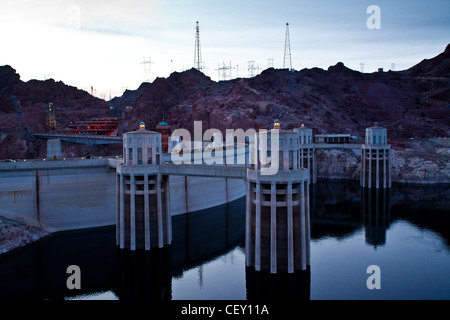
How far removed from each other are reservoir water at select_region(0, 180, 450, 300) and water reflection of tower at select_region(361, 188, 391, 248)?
26 centimetres

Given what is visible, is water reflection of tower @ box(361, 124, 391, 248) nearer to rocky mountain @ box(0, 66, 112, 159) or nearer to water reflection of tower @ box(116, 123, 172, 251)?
water reflection of tower @ box(116, 123, 172, 251)

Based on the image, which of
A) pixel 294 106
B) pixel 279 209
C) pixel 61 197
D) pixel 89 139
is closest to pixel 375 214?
pixel 279 209

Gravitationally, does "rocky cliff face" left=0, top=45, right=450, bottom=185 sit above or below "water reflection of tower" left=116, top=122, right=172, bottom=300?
above

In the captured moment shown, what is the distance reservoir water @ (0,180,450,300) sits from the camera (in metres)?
36.9

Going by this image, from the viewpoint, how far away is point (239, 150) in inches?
3088

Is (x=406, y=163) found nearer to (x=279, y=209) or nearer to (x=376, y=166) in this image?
(x=376, y=166)

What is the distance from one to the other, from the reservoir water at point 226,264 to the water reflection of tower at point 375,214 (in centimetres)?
26

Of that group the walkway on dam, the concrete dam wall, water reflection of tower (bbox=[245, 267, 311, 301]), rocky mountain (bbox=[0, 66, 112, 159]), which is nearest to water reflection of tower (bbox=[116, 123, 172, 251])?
the concrete dam wall

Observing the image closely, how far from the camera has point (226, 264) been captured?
147 ft

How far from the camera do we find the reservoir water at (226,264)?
3694 centimetres

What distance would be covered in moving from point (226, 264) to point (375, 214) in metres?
33.8

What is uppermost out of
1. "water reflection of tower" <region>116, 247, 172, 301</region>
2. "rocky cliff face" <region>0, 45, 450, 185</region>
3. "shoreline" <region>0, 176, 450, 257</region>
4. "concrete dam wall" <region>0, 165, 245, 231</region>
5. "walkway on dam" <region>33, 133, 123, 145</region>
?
"rocky cliff face" <region>0, 45, 450, 185</region>

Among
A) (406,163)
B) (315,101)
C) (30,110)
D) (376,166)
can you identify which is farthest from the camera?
(30,110)

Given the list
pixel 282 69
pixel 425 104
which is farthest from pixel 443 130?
pixel 282 69
